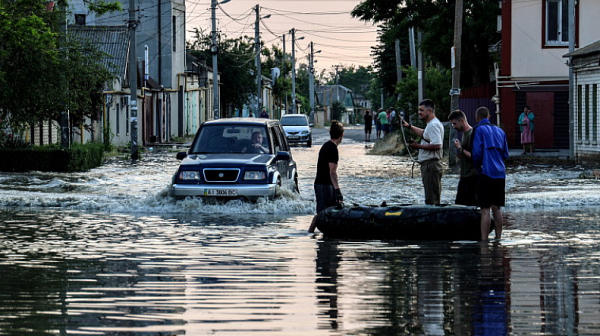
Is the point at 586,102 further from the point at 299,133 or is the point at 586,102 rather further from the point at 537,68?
the point at 299,133

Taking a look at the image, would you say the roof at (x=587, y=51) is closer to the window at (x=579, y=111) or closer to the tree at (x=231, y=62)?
the window at (x=579, y=111)

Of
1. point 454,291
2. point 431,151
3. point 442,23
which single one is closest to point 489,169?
point 431,151

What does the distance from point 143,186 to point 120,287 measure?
1622 cm

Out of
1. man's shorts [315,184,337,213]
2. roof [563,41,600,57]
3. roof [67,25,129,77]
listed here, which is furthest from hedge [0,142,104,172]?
roof [67,25,129,77]

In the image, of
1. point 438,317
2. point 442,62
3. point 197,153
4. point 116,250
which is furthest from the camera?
point 442,62

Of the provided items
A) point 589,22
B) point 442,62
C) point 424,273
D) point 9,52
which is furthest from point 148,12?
point 424,273

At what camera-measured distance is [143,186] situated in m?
25.8

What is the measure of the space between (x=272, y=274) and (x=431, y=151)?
5.43 meters

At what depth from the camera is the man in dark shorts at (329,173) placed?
14594mm

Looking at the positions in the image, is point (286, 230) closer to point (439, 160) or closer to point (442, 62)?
point (439, 160)

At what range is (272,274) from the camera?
10680 mm

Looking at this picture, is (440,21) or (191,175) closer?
(191,175)

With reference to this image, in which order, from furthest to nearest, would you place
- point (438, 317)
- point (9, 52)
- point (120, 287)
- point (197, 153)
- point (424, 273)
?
point (9, 52), point (197, 153), point (424, 273), point (120, 287), point (438, 317)

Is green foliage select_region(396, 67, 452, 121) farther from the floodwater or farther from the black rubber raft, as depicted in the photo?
the black rubber raft
